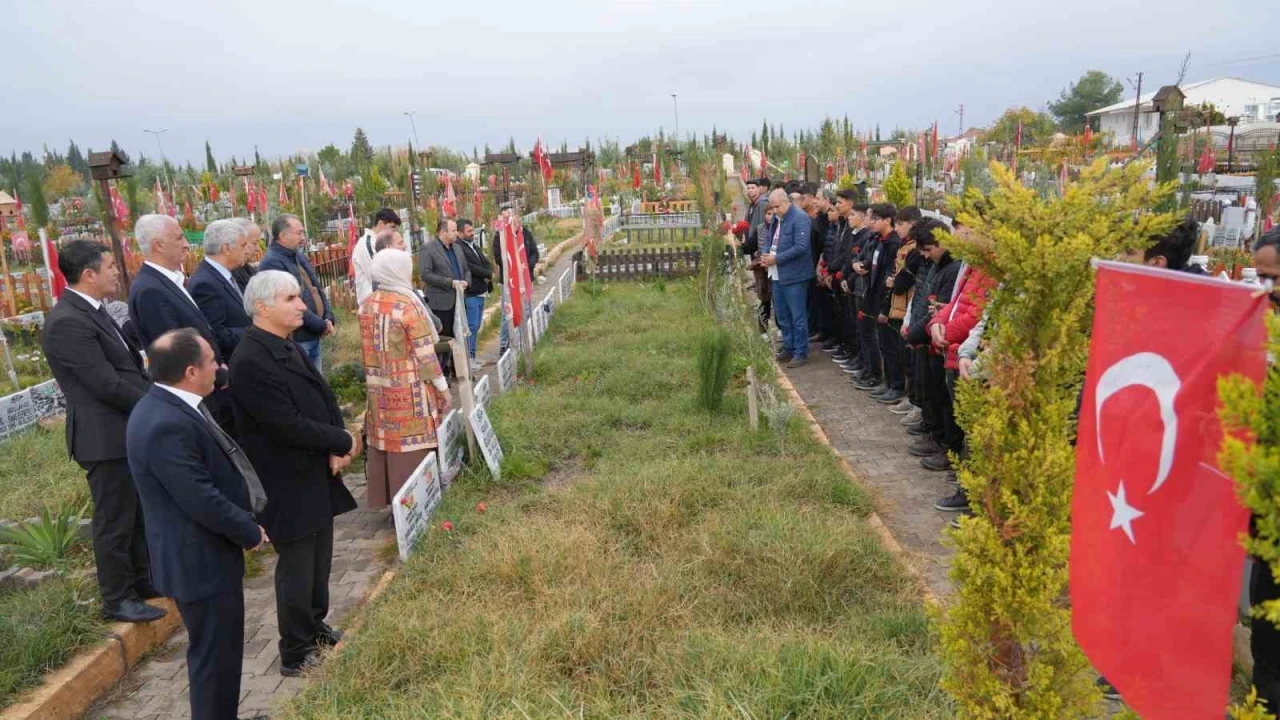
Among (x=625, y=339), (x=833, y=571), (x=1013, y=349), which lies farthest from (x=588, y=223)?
(x=1013, y=349)

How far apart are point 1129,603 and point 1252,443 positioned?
19.0 inches

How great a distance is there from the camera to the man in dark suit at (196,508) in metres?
2.58

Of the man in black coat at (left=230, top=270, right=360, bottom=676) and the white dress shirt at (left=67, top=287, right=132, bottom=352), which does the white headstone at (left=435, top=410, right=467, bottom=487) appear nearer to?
Result: the man in black coat at (left=230, top=270, right=360, bottom=676)

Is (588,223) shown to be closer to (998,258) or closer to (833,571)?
(833,571)

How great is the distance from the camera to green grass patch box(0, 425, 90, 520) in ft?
15.6

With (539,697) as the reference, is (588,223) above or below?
above

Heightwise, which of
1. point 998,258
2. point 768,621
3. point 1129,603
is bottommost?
point 768,621

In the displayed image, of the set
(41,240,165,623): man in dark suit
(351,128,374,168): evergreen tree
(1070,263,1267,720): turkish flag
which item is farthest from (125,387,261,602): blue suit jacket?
(351,128,374,168): evergreen tree

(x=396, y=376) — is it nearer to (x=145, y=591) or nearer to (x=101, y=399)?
(x=101, y=399)

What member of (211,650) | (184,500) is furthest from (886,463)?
(184,500)

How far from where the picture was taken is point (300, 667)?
339 cm

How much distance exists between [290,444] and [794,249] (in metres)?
5.44

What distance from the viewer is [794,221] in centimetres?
762

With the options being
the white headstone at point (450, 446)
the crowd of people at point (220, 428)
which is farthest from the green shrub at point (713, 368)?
the crowd of people at point (220, 428)
